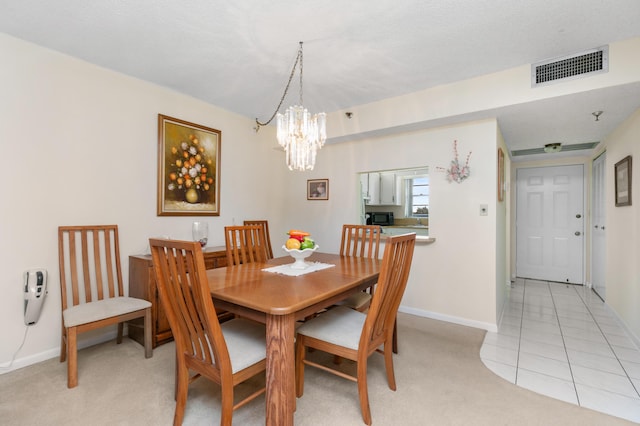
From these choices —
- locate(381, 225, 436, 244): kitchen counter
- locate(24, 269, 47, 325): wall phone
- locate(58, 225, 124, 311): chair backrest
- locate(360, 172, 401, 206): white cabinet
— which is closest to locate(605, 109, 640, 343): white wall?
locate(381, 225, 436, 244): kitchen counter

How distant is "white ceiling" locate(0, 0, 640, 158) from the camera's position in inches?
73.5

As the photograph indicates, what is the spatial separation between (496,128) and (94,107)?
372 centimetres

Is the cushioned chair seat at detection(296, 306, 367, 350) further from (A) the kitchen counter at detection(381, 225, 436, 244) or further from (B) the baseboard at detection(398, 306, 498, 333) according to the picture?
(A) the kitchen counter at detection(381, 225, 436, 244)

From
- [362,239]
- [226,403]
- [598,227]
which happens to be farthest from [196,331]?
[598,227]

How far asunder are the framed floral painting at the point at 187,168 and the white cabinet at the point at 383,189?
2.61 meters

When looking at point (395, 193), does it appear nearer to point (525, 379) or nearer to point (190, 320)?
point (525, 379)

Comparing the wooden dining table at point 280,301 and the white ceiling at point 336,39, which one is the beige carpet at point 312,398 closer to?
the wooden dining table at point 280,301

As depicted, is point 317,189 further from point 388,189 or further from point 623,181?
point 623,181

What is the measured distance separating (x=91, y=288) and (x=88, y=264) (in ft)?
0.77

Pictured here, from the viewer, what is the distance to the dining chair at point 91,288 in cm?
208

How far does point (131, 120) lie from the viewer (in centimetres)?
280

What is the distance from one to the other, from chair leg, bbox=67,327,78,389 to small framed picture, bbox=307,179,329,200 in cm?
297

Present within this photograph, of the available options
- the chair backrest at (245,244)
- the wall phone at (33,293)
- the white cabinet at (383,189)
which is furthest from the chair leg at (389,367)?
Answer: the white cabinet at (383,189)

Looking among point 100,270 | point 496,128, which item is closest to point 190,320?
point 100,270
